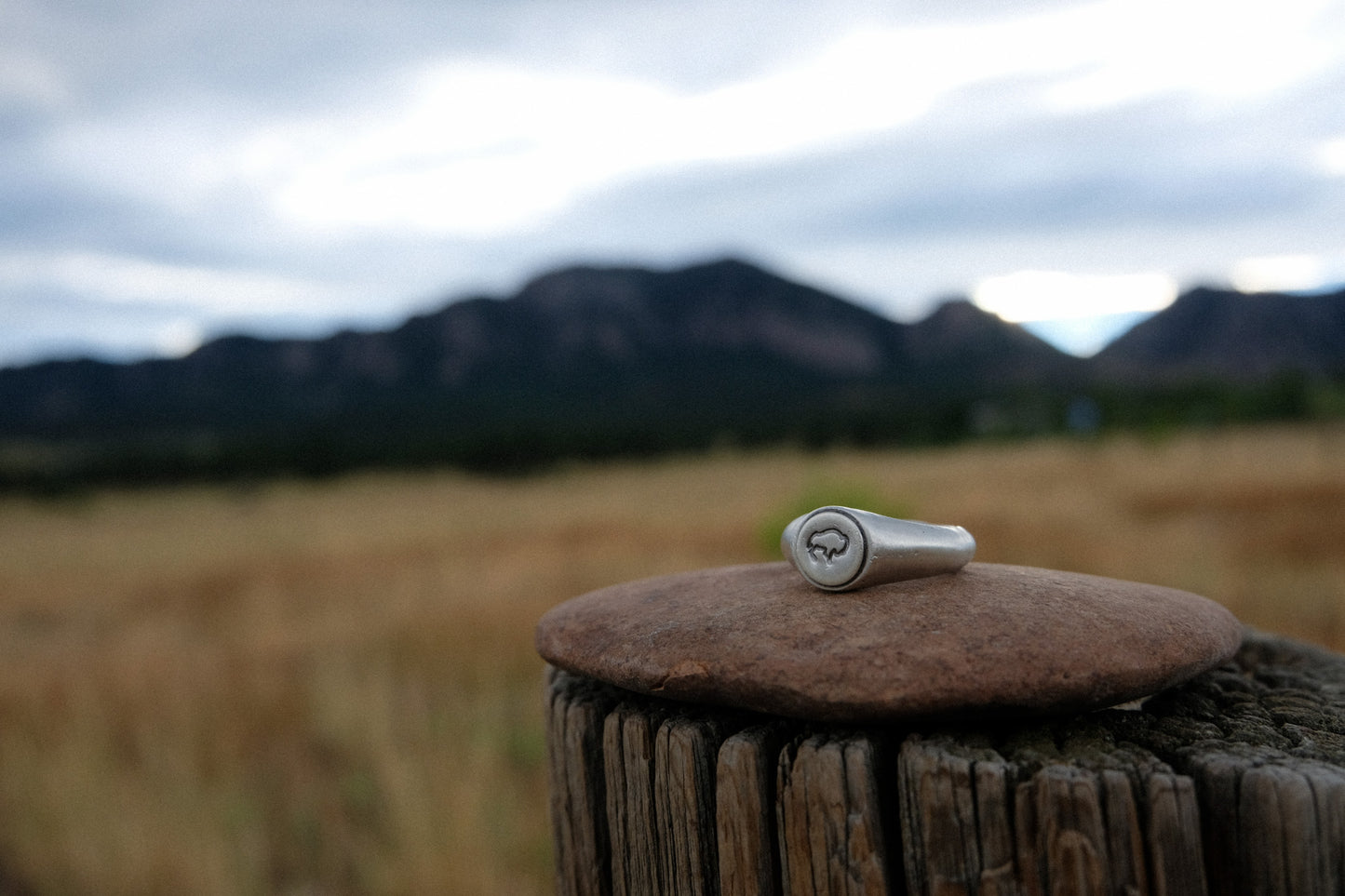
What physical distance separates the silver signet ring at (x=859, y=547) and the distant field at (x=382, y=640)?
8.20 feet

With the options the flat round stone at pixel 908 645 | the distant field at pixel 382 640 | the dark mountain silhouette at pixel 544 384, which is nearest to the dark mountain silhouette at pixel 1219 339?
the dark mountain silhouette at pixel 544 384

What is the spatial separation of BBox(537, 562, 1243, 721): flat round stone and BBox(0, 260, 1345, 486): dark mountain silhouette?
2052cm

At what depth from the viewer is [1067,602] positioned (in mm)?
1363

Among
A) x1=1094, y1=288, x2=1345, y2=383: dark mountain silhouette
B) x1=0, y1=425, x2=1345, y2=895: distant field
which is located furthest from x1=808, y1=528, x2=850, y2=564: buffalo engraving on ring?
x1=1094, y1=288, x2=1345, y2=383: dark mountain silhouette

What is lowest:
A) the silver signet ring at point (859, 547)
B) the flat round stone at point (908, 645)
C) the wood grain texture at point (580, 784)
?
the wood grain texture at point (580, 784)

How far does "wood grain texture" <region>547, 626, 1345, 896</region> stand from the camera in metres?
1.03

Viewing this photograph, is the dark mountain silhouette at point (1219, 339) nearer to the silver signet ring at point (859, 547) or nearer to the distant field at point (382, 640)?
the distant field at point (382, 640)

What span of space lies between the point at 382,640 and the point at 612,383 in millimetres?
49797

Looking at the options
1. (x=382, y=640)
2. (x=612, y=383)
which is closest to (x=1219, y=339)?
(x=612, y=383)

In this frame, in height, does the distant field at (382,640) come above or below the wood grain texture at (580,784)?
below

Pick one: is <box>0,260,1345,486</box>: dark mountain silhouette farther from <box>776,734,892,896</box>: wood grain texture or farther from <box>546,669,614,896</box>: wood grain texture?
<box>776,734,892,896</box>: wood grain texture

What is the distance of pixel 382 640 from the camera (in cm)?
603

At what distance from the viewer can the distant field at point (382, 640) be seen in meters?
3.68

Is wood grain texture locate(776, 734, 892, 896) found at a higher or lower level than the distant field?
higher
